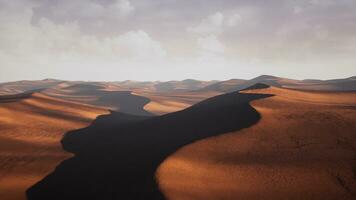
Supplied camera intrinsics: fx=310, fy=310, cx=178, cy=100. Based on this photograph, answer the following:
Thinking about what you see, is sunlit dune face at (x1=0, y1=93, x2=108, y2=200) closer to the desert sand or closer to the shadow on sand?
the desert sand

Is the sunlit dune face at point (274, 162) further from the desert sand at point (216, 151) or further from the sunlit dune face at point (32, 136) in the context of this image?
the sunlit dune face at point (32, 136)

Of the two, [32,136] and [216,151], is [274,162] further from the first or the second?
[32,136]

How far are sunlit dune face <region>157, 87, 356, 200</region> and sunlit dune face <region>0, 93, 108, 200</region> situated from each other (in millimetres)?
6926

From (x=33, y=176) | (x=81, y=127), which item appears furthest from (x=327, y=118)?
(x=81, y=127)

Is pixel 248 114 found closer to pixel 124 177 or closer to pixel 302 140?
pixel 302 140

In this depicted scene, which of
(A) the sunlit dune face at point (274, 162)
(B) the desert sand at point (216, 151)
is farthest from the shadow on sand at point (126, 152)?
(A) the sunlit dune face at point (274, 162)

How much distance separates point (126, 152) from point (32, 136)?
944 cm

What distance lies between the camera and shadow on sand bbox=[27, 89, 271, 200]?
1322 centimetres

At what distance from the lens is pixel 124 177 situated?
1458 cm

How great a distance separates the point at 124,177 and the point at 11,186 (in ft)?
17.0

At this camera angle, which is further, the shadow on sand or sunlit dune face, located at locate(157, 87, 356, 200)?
the shadow on sand

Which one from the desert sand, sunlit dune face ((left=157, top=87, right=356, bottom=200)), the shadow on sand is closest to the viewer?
sunlit dune face ((left=157, top=87, right=356, bottom=200))

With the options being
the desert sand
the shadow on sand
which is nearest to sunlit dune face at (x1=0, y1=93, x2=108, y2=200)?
the desert sand

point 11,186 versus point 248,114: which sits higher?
point 248,114
